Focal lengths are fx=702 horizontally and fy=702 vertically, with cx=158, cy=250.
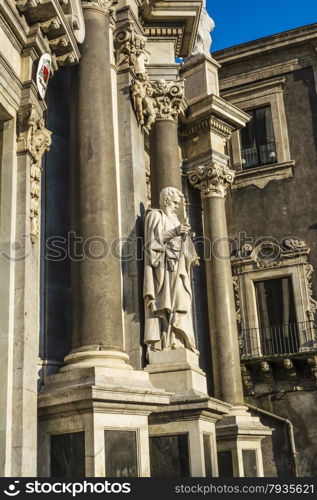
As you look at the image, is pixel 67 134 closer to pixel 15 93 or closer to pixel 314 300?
pixel 15 93

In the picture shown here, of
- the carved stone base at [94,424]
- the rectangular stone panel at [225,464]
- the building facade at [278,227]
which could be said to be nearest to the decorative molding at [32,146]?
the carved stone base at [94,424]

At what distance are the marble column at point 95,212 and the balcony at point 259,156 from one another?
13277 mm

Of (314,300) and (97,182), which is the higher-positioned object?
(314,300)

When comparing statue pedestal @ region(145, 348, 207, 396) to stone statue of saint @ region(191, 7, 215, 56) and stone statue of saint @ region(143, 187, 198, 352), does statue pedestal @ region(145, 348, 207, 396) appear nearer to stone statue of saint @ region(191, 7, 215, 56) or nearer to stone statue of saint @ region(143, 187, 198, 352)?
stone statue of saint @ region(143, 187, 198, 352)

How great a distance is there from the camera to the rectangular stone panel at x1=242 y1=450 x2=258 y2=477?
45.4 feet

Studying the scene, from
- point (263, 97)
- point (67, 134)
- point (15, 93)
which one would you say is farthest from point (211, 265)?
point (263, 97)

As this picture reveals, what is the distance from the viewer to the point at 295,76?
2400 centimetres

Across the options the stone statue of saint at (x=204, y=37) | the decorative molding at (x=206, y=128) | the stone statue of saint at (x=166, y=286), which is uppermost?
the stone statue of saint at (x=204, y=37)

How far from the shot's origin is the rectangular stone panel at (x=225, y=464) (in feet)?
45.4

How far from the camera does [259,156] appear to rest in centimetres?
2386

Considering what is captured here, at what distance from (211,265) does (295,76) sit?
1075 centimetres

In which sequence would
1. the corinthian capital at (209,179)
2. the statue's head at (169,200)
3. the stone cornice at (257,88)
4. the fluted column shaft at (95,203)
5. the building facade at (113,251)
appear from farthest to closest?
the stone cornice at (257,88) → the corinthian capital at (209,179) → the statue's head at (169,200) → the fluted column shaft at (95,203) → the building facade at (113,251)

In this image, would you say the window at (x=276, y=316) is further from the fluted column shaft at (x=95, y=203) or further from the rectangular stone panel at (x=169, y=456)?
the fluted column shaft at (x=95, y=203)

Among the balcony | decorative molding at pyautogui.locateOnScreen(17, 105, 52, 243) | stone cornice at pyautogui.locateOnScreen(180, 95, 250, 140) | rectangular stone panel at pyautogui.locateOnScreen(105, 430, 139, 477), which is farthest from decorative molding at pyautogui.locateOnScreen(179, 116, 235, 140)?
rectangular stone panel at pyautogui.locateOnScreen(105, 430, 139, 477)
